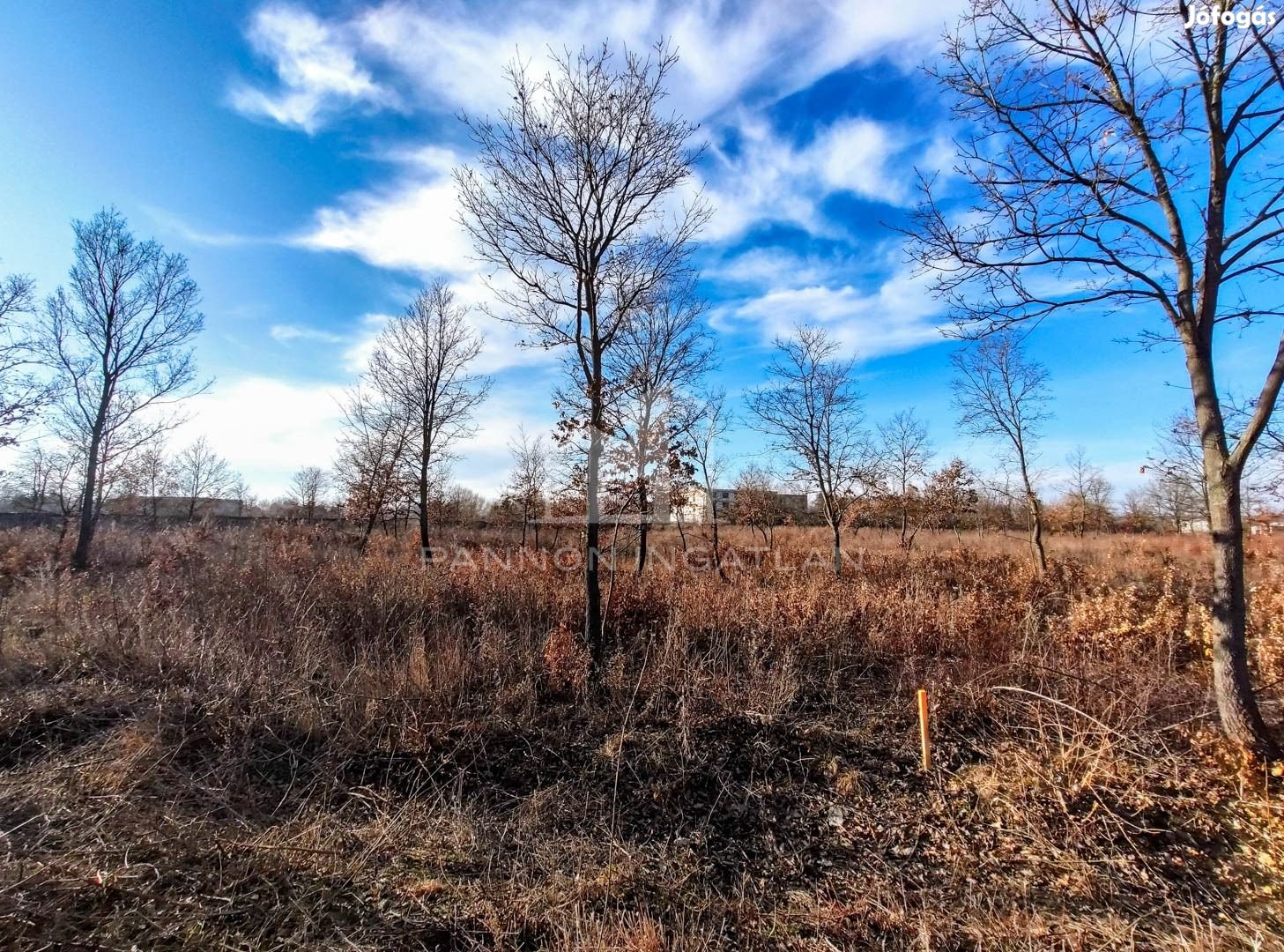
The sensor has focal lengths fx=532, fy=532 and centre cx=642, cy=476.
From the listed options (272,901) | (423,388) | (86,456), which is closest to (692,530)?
(423,388)

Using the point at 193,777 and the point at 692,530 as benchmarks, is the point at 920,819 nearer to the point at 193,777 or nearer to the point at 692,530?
the point at 193,777

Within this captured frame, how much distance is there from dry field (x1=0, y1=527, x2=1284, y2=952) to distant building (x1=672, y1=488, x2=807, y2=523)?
9.45m

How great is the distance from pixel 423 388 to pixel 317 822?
13751 mm

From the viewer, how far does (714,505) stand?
16.4m

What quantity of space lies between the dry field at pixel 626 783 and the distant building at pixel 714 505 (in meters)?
9.45

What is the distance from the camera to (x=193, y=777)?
3861mm

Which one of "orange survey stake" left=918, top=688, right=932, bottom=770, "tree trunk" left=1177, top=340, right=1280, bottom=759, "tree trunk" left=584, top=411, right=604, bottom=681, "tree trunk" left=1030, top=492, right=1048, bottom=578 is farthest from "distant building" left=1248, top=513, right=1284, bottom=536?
"tree trunk" left=584, top=411, right=604, bottom=681

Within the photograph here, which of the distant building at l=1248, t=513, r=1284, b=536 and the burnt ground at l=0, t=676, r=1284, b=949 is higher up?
the distant building at l=1248, t=513, r=1284, b=536

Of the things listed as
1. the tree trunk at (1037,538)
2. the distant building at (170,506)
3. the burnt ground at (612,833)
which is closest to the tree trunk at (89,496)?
the burnt ground at (612,833)

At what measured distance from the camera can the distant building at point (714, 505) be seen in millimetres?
17047

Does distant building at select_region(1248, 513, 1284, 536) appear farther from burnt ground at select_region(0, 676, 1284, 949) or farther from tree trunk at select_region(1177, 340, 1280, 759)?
burnt ground at select_region(0, 676, 1284, 949)

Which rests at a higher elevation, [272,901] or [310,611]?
[310,611]

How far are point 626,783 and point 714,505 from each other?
490 inches

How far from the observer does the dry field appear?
2891 mm
